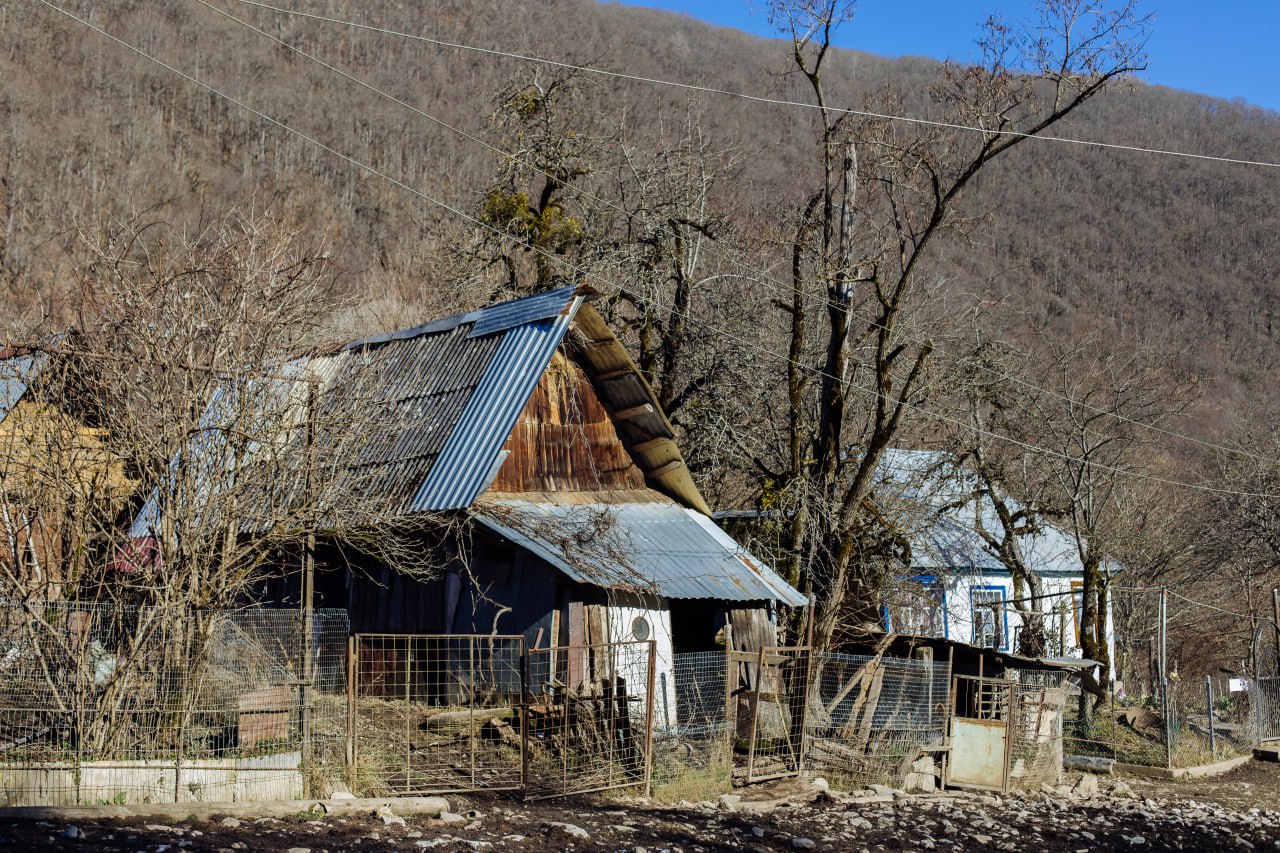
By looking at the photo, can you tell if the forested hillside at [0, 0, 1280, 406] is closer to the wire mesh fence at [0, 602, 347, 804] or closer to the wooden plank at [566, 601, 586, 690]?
the wooden plank at [566, 601, 586, 690]

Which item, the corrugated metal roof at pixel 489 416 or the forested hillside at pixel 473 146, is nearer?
the corrugated metal roof at pixel 489 416

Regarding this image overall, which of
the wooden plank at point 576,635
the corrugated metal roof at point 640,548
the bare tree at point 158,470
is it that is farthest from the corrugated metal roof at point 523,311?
the bare tree at point 158,470

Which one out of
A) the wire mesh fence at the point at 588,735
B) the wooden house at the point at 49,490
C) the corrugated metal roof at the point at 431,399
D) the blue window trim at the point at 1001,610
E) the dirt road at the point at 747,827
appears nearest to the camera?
the dirt road at the point at 747,827

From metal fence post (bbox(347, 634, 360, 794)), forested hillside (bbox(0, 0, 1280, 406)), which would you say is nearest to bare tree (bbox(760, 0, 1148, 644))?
metal fence post (bbox(347, 634, 360, 794))

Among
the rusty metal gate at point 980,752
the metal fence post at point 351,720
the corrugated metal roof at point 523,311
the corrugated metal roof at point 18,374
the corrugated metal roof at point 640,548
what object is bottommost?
the rusty metal gate at point 980,752

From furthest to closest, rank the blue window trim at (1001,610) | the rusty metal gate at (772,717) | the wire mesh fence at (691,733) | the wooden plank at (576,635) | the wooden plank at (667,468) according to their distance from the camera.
→ the blue window trim at (1001,610), the wooden plank at (667,468), the wooden plank at (576,635), the rusty metal gate at (772,717), the wire mesh fence at (691,733)

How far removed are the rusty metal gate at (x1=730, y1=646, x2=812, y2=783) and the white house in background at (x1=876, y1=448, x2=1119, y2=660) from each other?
27.8 feet

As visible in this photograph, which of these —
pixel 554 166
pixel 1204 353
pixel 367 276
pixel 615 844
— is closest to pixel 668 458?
pixel 615 844

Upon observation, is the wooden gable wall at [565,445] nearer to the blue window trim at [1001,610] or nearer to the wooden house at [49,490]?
the wooden house at [49,490]

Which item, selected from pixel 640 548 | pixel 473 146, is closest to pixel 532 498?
pixel 640 548

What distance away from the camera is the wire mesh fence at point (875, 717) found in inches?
606

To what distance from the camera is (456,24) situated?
123375 millimetres

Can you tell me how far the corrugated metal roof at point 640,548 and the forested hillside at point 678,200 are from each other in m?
3.88

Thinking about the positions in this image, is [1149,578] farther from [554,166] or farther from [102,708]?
[102,708]
